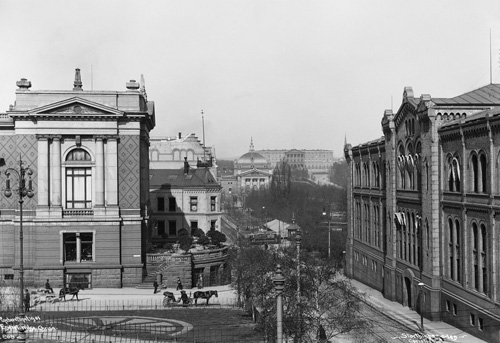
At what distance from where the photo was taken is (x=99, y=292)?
56406mm

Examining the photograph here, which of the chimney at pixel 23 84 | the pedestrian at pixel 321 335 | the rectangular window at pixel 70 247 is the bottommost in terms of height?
the pedestrian at pixel 321 335

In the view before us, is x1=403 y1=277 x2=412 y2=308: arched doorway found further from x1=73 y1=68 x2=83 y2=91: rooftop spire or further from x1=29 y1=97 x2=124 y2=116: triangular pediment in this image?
x1=73 y1=68 x2=83 y2=91: rooftop spire

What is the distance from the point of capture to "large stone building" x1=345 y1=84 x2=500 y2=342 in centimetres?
3925

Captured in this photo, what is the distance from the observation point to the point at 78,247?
5888 cm

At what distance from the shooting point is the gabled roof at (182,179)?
86756 millimetres

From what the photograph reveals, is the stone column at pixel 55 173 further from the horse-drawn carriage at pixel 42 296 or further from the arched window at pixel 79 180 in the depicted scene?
the horse-drawn carriage at pixel 42 296

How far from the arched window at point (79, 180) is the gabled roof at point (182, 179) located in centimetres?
2719

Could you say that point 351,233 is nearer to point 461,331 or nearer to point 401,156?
point 401,156

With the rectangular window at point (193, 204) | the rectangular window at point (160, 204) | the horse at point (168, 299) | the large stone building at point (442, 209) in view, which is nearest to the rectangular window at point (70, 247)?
the horse at point (168, 299)

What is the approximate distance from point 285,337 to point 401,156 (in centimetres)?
2480

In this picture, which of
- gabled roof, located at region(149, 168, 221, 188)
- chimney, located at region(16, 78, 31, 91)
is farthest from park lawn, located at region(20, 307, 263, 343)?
gabled roof, located at region(149, 168, 221, 188)

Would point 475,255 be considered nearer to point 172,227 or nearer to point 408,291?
point 408,291

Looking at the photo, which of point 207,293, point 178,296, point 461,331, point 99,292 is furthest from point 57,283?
point 461,331

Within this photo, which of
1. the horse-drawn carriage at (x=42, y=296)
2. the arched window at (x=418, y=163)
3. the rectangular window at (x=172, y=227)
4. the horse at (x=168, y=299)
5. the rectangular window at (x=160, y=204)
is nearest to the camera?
the horse at (x=168, y=299)
